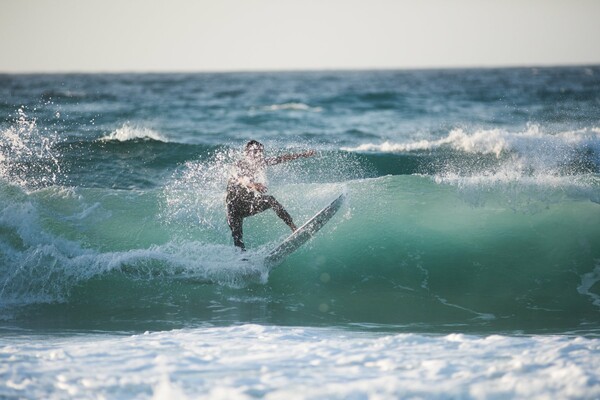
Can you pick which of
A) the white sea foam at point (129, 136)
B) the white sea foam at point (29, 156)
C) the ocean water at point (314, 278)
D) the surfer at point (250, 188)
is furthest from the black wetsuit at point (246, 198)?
the white sea foam at point (129, 136)

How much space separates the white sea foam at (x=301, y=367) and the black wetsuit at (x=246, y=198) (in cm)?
234

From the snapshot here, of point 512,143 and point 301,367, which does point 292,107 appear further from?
point 301,367

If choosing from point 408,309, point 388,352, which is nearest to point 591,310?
point 408,309

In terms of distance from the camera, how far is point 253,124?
23.5 metres

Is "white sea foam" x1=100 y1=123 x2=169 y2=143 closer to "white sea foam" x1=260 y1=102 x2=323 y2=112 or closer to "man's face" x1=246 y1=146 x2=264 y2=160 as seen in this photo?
"man's face" x1=246 y1=146 x2=264 y2=160

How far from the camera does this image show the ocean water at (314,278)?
4996 mm

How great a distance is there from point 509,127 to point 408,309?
14.7 metres

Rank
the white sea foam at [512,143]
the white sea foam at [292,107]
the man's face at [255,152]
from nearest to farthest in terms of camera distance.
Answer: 1. the man's face at [255,152]
2. the white sea foam at [512,143]
3. the white sea foam at [292,107]

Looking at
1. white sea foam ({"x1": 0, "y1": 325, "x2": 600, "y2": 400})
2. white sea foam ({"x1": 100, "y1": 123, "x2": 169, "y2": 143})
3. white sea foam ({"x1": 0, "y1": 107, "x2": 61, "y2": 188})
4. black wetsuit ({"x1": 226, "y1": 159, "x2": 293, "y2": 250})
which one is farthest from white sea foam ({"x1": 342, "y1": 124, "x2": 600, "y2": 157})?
white sea foam ({"x1": 0, "y1": 325, "x2": 600, "y2": 400})

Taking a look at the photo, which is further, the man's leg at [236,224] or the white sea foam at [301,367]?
the man's leg at [236,224]

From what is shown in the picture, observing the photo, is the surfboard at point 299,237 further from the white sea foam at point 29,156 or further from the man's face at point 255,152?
the white sea foam at point 29,156

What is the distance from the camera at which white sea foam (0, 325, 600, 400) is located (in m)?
4.69

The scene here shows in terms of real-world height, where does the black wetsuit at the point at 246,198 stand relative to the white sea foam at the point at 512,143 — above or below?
below

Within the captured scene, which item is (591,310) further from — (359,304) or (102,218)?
(102,218)
